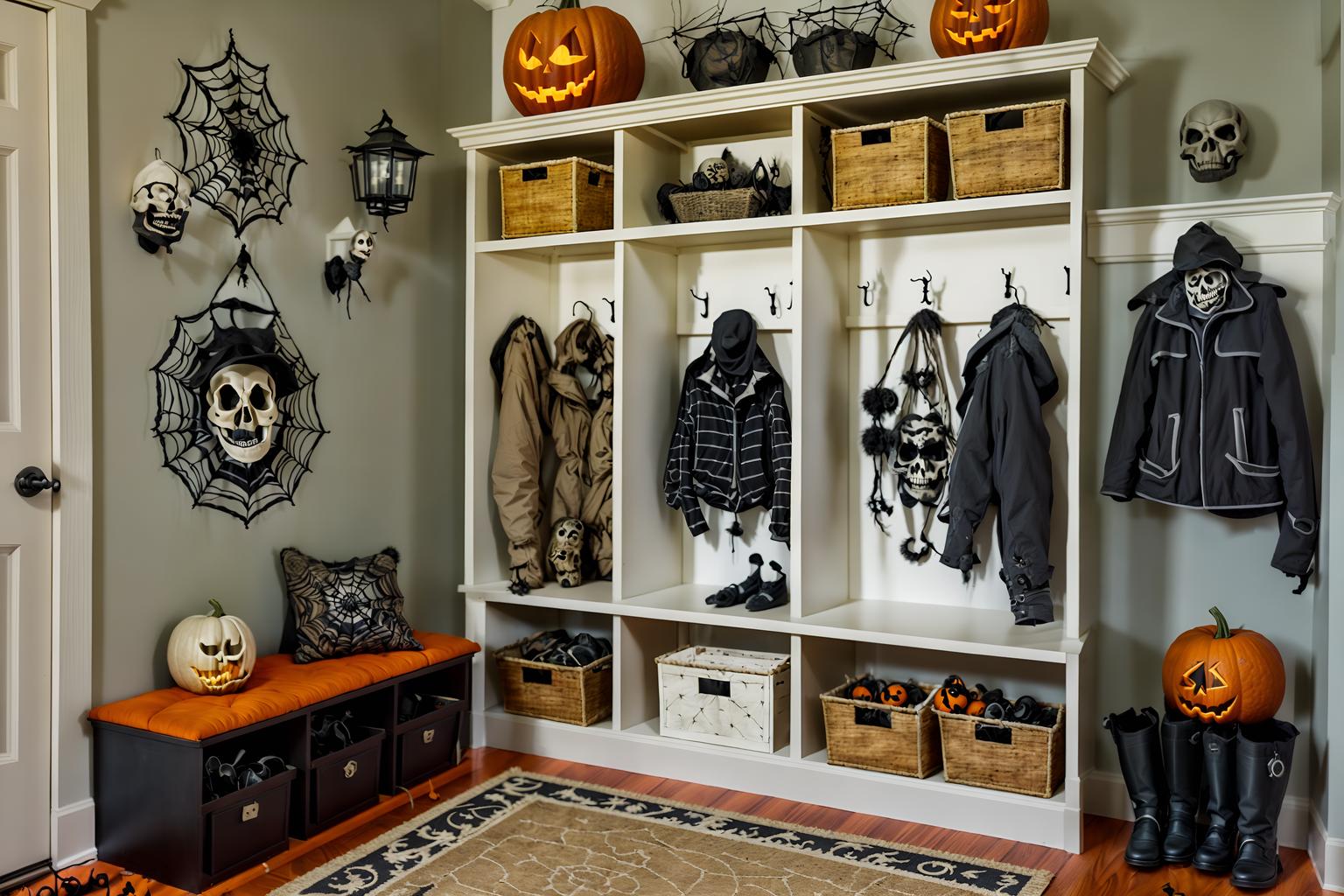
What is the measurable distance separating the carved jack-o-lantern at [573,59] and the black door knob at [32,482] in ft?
6.31

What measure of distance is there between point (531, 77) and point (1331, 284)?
250 cm

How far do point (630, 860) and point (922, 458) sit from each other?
152 cm

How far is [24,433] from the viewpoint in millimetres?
2863

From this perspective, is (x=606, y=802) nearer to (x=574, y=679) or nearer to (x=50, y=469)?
(x=574, y=679)

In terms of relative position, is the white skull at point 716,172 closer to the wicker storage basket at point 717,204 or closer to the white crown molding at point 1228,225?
the wicker storage basket at point 717,204

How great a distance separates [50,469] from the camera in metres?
2.93

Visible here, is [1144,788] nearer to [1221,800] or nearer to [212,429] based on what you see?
[1221,800]

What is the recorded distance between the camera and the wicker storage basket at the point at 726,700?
141 inches

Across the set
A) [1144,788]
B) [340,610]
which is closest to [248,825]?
[340,610]

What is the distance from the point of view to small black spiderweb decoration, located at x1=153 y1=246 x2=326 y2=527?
3234 millimetres

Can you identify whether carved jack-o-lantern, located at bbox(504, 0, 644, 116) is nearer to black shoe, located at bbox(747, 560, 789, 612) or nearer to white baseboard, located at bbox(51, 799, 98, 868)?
black shoe, located at bbox(747, 560, 789, 612)

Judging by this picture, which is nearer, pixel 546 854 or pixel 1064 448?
pixel 546 854

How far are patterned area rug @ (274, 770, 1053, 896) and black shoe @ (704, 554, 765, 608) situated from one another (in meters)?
0.66

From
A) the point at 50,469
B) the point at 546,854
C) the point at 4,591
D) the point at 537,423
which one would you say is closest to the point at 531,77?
the point at 537,423
